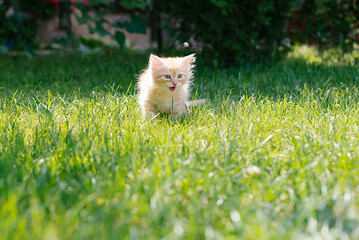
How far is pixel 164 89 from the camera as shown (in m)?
2.55

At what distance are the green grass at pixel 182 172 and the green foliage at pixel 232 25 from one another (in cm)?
192

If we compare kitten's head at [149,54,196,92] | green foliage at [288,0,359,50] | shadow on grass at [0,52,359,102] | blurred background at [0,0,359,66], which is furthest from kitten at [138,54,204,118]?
green foliage at [288,0,359,50]

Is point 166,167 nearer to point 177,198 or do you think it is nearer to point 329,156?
point 177,198

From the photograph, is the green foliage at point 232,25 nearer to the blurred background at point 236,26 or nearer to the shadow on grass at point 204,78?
the blurred background at point 236,26

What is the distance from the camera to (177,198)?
1454 mm

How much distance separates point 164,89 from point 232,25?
7.52ft

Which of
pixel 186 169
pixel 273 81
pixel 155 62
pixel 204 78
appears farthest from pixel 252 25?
pixel 186 169

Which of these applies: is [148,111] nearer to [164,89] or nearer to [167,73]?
[164,89]

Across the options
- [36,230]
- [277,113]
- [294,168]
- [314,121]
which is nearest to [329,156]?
[294,168]

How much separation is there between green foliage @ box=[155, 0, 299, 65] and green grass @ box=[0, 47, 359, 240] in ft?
6.29

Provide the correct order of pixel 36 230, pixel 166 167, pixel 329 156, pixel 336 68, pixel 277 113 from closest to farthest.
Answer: pixel 36 230, pixel 166 167, pixel 329 156, pixel 277 113, pixel 336 68

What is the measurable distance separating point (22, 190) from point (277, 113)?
163cm

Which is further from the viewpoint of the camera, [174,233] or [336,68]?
[336,68]

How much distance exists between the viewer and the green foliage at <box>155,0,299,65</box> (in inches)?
175
